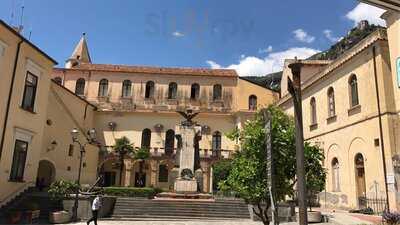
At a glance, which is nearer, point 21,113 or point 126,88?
point 21,113

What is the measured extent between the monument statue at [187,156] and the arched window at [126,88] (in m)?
23.2

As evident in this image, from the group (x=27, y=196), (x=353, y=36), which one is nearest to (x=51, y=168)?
(x=27, y=196)

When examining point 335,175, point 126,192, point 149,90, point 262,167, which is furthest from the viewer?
point 149,90

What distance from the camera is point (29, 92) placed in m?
22.9

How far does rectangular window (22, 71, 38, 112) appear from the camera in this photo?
73.5 feet

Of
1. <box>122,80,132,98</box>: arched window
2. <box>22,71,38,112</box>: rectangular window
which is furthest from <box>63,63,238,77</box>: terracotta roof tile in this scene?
<box>22,71,38,112</box>: rectangular window

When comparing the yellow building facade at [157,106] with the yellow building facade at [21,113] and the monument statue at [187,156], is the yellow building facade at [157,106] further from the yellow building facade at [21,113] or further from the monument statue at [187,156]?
the monument statue at [187,156]

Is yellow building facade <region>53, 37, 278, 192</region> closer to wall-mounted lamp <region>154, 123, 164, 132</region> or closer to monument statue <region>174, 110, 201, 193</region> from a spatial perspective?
wall-mounted lamp <region>154, 123, 164, 132</region>

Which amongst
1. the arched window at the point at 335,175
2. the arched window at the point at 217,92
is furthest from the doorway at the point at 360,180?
the arched window at the point at 217,92

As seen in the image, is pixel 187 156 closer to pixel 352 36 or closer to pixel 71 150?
pixel 71 150

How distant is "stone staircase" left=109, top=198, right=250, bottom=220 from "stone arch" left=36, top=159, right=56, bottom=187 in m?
10.6

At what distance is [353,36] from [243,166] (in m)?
109

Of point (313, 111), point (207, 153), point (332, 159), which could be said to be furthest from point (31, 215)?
point (207, 153)

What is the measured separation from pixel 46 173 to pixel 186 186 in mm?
14052
